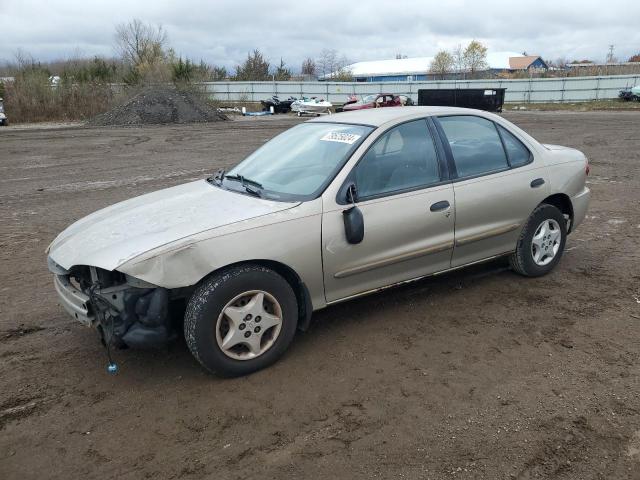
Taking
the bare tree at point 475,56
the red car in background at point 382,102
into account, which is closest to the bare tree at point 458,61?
the bare tree at point 475,56

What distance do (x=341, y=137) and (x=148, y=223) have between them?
5.25 ft

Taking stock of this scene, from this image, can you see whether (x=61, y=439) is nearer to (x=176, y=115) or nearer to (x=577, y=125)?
(x=577, y=125)

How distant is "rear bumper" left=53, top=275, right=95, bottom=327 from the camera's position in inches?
132

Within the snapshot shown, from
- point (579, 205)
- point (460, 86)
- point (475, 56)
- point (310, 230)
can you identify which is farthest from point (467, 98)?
point (475, 56)

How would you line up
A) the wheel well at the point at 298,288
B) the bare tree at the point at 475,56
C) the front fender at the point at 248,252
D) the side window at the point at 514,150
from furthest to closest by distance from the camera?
the bare tree at the point at 475,56, the side window at the point at 514,150, the wheel well at the point at 298,288, the front fender at the point at 248,252

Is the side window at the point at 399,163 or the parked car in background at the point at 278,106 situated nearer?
the side window at the point at 399,163

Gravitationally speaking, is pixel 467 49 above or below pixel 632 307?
above

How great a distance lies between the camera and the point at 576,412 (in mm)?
3053

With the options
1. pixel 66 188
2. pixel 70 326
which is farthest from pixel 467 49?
pixel 70 326

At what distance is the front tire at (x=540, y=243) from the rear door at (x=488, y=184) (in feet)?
0.32

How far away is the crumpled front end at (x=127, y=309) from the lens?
3.21 metres

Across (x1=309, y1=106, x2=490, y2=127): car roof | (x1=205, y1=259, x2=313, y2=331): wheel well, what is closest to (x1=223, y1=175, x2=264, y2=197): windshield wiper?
(x1=205, y1=259, x2=313, y2=331): wheel well

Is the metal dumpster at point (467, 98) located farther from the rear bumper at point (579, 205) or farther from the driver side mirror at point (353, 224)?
the driver side mirror at point (353, 224)

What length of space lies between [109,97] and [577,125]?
2745 centimetres
